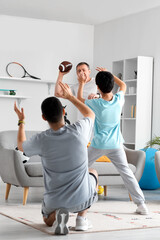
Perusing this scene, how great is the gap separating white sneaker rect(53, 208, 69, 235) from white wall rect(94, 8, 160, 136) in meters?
4.37

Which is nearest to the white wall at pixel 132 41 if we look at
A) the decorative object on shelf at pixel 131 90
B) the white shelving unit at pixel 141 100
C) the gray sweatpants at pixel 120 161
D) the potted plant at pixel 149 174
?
the white shelving unit at pixel 141 100

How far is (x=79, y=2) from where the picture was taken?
7.31 meters

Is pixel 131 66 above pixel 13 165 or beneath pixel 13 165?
above

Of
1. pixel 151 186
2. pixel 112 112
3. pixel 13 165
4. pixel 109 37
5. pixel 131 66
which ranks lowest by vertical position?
pixel 151 186

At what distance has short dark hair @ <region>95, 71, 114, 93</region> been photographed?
4027mm

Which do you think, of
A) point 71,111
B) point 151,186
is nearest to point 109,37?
point 71,111

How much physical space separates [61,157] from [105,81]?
110 cm

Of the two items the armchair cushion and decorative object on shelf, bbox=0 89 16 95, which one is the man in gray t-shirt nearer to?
the armchair cushion

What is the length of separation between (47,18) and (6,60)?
1058 mm

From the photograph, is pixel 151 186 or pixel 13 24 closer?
pixel 151 186

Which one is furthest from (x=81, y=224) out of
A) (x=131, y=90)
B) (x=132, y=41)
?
(x=132, y=41)

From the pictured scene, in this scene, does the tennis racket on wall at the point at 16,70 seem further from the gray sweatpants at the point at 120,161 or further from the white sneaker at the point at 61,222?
the white sneaker at the point at 61,222

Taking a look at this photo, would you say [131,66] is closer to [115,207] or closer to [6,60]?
[6,60]

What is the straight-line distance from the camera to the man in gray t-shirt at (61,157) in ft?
10.4
